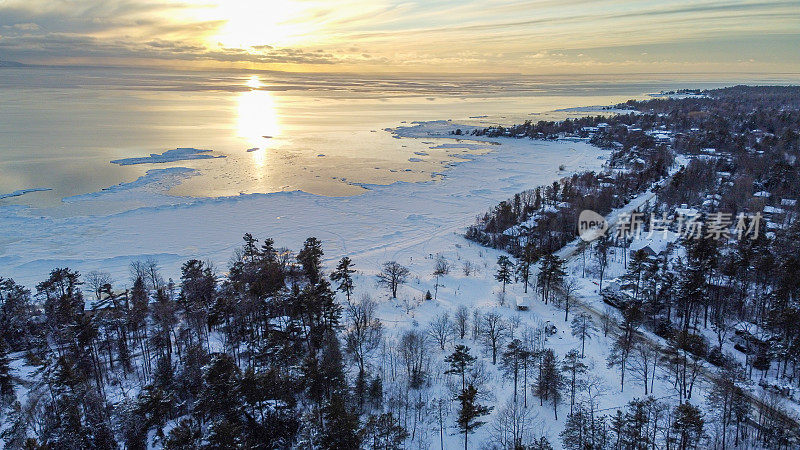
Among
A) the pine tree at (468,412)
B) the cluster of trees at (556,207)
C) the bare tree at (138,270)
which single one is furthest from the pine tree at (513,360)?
the bare tree at (138,270)

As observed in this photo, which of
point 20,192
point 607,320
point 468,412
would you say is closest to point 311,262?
point 468,412

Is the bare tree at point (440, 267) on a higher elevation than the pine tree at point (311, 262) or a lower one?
lower

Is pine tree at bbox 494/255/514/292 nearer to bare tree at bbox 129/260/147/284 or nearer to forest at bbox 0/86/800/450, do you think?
forest at bbox 0/86/800/450

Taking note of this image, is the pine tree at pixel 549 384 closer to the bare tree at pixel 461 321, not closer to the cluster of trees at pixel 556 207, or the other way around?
the bare tree at pixel 461 321

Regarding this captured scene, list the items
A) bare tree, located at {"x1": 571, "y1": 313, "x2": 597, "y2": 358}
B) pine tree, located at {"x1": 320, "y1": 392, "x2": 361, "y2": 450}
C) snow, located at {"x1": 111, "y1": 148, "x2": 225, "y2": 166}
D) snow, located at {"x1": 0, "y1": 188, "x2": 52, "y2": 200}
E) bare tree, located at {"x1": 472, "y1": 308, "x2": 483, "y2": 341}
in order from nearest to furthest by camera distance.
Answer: pine tree, located at {"x1": 320, "y1": 392, "x2": 361, "y2": 450}
bare tree, located at {"x1": 571, "y1": 313, "x2": 597, "y2": 358}
bare tree, located at {"x1": 472, "y1": 308, "x2": 483, "y2": 341}
snow, located at {"x1": 0, "y1": 188, "x2": 52, "y2": 200}
snow, located at {"x1": 111, "y1": 148, "x2": 225, "y2": 166}

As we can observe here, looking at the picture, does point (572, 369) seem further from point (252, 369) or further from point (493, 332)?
point (252, 369)

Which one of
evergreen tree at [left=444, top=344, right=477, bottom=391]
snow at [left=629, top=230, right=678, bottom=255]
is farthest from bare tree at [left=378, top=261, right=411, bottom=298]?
snow at [left=629, top=230, right=678, bottom=255]

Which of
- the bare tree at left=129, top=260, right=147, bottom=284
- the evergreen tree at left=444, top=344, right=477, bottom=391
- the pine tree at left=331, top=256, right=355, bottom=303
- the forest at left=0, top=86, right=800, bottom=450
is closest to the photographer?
the forest at left=0, top=86, right=800, bottom=450
